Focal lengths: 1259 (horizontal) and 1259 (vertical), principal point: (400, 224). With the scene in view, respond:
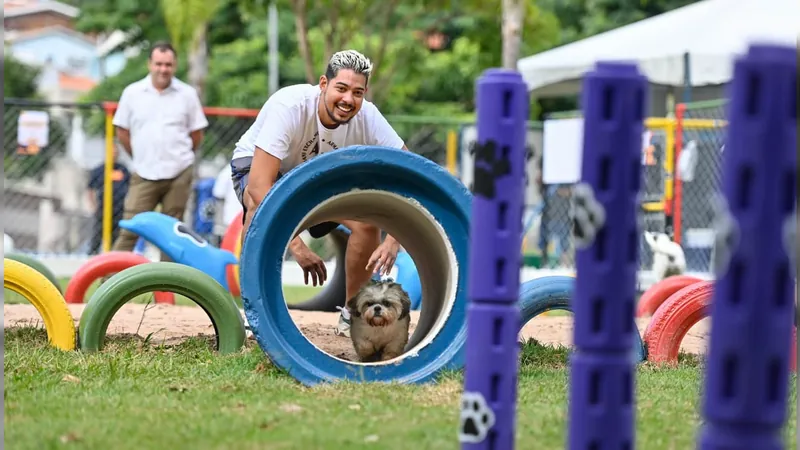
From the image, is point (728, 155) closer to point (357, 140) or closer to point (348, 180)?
point (348, 180)

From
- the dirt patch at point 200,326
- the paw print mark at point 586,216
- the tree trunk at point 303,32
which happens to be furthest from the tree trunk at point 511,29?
the paw print mark at point 586,216

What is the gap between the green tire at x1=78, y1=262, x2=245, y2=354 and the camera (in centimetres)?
634

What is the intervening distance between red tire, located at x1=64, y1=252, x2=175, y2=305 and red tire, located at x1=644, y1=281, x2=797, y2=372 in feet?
14.3

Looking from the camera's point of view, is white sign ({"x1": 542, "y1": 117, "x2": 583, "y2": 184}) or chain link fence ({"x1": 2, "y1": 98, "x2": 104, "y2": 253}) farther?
chain link fence ({"x1": 2, "y1": 98, "x2": 104, "y2": 253})

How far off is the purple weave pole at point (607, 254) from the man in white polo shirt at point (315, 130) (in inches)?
121

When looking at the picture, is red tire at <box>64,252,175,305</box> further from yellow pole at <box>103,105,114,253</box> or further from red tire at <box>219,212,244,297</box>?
yellow pole at <box>103,105,114,253</box>

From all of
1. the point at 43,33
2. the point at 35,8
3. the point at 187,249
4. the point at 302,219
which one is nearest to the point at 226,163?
the point at 187,249

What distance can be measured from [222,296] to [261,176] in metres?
0.64

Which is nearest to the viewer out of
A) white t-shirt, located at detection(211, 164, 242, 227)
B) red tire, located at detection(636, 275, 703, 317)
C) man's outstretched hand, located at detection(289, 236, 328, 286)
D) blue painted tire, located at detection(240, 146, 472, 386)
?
blue painted tire, located at detection(240, 146, 472, 386)

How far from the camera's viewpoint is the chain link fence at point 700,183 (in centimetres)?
1343

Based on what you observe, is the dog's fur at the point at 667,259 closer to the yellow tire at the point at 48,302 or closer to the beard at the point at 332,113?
the beard at the point at 332,113

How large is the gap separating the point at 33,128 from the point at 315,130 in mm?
8582

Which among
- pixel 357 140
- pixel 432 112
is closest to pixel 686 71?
pixel 357 140

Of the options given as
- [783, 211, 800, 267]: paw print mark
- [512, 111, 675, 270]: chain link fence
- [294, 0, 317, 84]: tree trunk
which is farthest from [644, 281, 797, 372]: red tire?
[294, 0, 317, 84]: tree trunk
